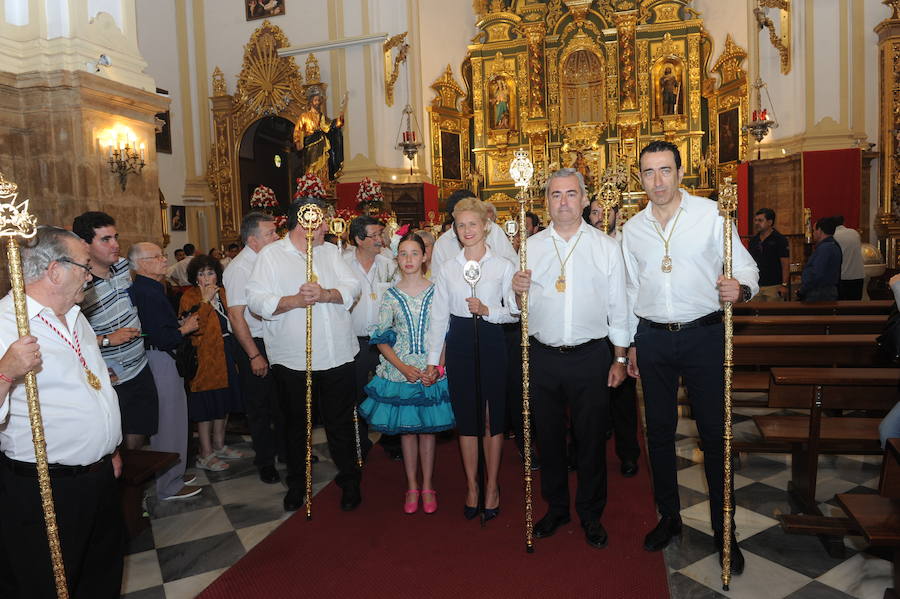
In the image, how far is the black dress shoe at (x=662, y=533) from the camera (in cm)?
347

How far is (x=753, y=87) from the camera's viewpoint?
13.4m

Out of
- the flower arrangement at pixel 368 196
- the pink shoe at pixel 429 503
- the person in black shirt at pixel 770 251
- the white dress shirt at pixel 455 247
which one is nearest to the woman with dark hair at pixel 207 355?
the white dress shirt at pixel 455 247

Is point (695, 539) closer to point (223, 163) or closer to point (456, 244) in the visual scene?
point (456, 244)

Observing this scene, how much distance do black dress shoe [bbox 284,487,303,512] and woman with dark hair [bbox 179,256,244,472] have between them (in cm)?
101

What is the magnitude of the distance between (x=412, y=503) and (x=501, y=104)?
15859 millimetres

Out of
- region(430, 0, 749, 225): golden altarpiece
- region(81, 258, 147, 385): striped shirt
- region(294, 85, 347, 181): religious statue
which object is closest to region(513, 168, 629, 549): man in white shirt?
region(81, 258, 147, 385): striped shirt

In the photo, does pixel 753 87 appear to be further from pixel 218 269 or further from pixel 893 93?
pixel 218 269

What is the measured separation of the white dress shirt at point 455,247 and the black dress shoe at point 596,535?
155 cm

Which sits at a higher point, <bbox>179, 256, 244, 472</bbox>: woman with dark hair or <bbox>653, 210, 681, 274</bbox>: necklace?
<bbox>653, 210, 681, 274</bbox>: necklace

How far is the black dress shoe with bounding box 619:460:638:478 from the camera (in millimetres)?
4633

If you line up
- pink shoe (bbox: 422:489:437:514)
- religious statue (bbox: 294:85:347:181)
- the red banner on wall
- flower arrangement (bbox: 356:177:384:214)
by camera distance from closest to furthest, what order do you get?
pink shoe (bbox: 422:489:437:514)
flower arrangement (bbox: 356:177:384:214)
the red banner on wall
religious statue (bbox: 294:85:347:181)

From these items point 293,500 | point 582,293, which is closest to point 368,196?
point 293,500

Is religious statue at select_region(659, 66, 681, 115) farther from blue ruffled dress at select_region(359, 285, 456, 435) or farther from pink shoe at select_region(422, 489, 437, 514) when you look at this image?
pink shoe at select_region(422, 489, 437, 514)

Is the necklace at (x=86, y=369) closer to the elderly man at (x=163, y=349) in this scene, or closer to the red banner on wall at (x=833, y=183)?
the elderly man at (x=163, y=349)
